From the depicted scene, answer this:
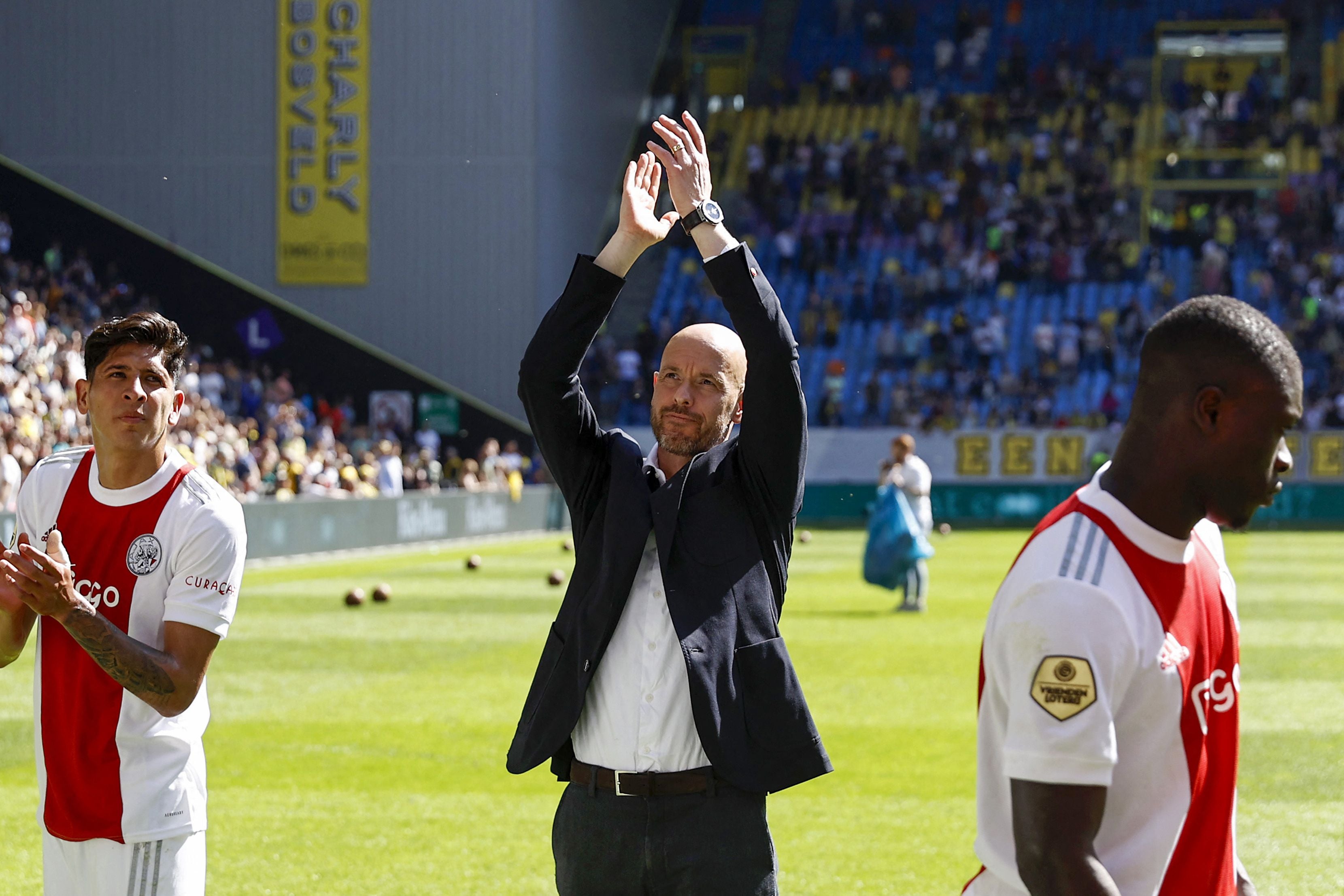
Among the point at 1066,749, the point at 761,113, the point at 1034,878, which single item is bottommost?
the point at 1034,878

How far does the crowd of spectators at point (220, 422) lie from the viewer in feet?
84.9

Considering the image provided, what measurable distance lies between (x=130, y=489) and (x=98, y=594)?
282 mm

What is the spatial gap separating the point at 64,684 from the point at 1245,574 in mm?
23186

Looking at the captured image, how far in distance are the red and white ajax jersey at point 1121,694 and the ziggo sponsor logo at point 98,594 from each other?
88.9 inches

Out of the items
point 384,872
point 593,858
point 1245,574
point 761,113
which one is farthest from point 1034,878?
point 761,113

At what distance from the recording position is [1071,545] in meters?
2.67

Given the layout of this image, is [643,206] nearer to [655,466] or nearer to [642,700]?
[655,466]

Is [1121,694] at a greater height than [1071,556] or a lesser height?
lesser

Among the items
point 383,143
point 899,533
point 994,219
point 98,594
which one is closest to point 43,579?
point 98,594

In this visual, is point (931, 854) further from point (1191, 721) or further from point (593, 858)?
point (1191, 721)

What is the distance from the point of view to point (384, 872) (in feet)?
25.1

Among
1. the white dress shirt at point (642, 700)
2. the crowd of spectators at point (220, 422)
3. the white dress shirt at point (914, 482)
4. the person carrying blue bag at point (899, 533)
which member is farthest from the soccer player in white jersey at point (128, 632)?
the crowd of spectators at point (220, 422)

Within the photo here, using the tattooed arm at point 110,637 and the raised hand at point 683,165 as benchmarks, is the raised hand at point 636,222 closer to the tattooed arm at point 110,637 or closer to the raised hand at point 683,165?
the raised hand at point 683,165

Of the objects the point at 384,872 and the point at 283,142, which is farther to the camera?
the point at 283,142
